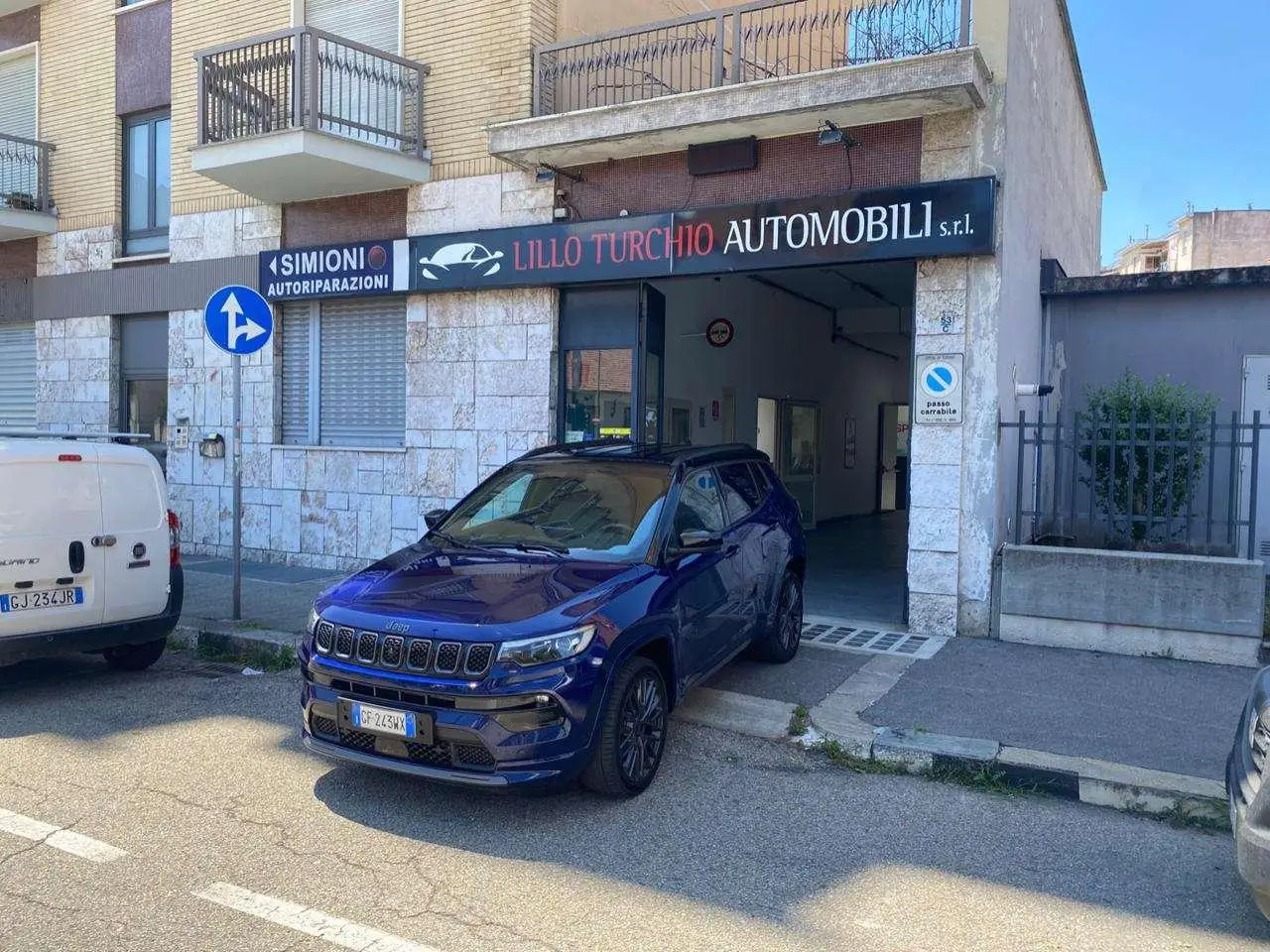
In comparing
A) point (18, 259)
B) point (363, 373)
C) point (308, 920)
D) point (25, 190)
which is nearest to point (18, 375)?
point (18, 259)

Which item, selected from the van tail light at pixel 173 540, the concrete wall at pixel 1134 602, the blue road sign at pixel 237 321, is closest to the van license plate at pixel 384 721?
the van tail light at pixel 173 540

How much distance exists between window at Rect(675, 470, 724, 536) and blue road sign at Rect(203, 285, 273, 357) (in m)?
4.41

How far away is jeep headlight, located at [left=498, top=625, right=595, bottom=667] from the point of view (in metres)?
4.52

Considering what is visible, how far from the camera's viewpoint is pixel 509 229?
407 inches

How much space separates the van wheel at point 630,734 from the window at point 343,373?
7.11 m

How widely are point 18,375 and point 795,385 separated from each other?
12.1 meters

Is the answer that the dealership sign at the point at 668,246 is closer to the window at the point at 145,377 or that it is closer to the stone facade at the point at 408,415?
the stone facade at the point at 408,415

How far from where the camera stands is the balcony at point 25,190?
13.8 metres

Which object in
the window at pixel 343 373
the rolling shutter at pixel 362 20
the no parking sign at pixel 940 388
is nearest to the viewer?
the no parking sign at pixel 940 388

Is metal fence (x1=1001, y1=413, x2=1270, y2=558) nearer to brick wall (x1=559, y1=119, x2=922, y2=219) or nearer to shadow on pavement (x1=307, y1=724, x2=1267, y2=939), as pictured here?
brick wall (x1=559, y1=119, x2=922, y2=219)

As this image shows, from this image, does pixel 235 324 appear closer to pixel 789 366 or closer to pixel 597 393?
pixel 597 393

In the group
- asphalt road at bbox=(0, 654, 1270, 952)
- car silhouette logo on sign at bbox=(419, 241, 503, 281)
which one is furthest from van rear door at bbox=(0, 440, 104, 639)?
car silhouette logo on sign at bbox=(419, 241, 503, 281)

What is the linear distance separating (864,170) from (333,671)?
21.0 ft

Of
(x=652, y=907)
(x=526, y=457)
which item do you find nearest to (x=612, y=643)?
(x=652, y=907)
